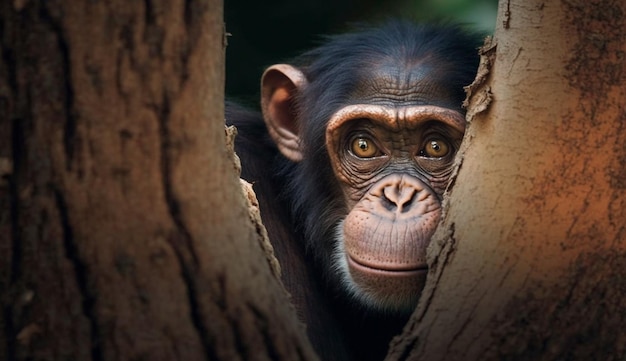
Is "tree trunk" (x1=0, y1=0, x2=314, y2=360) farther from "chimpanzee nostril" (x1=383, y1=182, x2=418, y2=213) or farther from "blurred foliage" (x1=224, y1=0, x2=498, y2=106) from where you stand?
"blurred foliage" (x1=224, y1=0, x2=498, y2=106)

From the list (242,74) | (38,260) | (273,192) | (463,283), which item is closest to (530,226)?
(463,283)

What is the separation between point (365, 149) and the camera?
16.4 ft

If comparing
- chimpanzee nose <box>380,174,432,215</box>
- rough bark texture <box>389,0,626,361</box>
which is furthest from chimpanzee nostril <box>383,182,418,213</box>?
rough bark texture <box>389,0,626,361</box>

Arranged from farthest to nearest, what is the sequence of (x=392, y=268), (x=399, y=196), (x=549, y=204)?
(x=399, y=196) < (x=392, y=268) < (x=549, y=204)

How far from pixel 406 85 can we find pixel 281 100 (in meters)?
0.91

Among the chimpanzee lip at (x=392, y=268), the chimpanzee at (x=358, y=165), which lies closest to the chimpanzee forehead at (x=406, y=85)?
the chimpanzee at (x=358, y=165)

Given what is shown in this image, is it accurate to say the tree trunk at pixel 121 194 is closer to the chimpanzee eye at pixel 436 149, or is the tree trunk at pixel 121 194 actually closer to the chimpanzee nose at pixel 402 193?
the chimpanzee nose at pixel 402 193

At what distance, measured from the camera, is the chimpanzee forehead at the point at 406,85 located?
4.99 m

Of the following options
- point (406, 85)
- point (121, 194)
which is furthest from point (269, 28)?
point (121, 194)

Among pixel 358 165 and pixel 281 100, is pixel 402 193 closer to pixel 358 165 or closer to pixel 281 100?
pixel 358 165

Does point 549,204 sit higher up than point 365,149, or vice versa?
point 549,204

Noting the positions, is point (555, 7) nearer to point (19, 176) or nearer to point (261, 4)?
point (19, 176)

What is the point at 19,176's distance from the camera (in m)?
2.23

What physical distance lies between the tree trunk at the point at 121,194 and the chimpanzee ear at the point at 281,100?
3.06 metres
